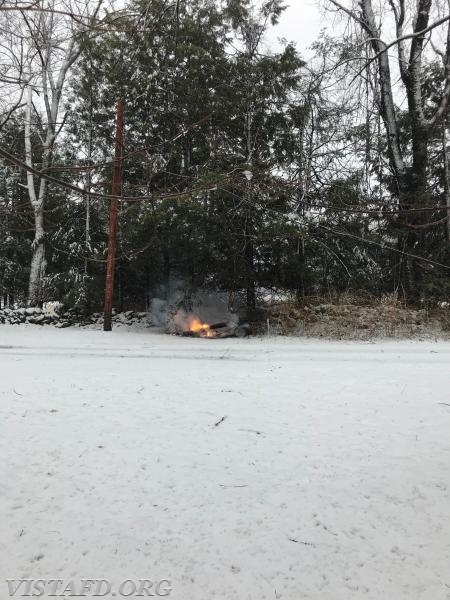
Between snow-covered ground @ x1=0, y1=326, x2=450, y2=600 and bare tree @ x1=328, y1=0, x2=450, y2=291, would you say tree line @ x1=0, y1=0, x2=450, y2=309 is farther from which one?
snow-covered ground @ x1=0, y1=326, x2=450, y2=600

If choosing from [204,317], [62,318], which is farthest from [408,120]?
[62,318]

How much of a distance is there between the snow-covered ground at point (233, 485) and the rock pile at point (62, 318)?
1046 centimetres

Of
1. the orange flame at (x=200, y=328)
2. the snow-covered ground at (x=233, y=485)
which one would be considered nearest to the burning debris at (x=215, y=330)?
the orange flame at (x=200, y=328)

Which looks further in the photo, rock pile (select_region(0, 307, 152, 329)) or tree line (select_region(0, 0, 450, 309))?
rock pile (select_region(0, 307, 152, 329))

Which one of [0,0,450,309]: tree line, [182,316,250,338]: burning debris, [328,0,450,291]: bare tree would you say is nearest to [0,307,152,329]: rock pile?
[0,0,450,309]: tree line

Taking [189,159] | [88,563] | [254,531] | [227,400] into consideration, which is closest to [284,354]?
[227,400]

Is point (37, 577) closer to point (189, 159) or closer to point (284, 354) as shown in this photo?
point (284, 354)

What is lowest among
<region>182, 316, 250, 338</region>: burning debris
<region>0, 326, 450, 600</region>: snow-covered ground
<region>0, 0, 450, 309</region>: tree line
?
<region>0, 326, 450, 600</region>: snow-covered ground

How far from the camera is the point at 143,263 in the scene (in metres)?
12.3

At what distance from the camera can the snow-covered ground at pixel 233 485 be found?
5.65 feet

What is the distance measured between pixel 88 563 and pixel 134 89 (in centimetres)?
1378

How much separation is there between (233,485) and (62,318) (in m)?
13.6

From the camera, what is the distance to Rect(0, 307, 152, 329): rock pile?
46.3ft

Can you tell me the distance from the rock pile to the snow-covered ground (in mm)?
10462
